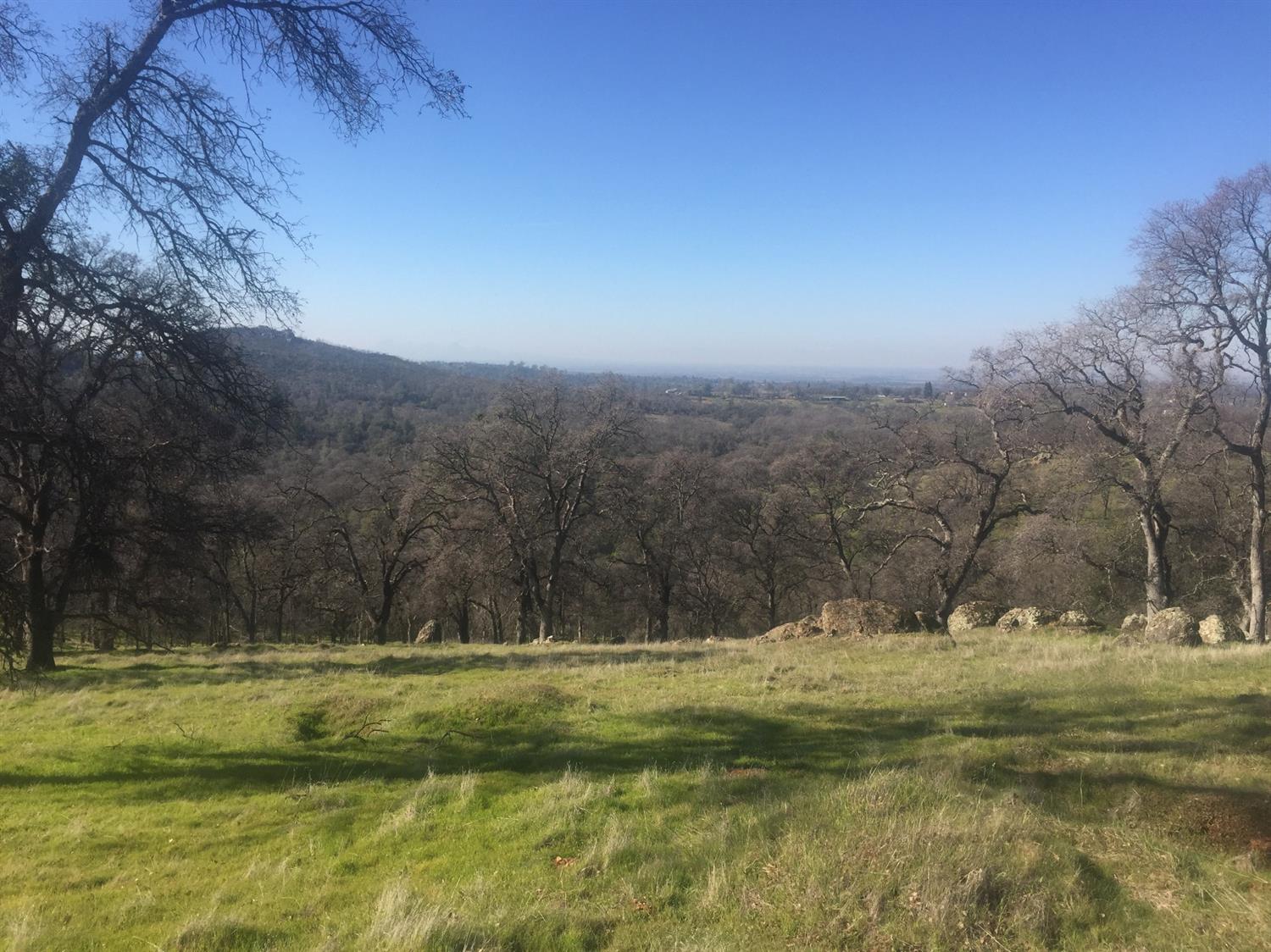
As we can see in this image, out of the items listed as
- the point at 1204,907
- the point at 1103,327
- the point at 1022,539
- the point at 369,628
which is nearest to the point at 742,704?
the point at 1204,907

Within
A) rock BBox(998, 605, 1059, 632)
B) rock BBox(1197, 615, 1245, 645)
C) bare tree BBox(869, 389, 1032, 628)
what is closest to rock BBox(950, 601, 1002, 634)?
bare tree BBox(869, 389, 1032, 628)

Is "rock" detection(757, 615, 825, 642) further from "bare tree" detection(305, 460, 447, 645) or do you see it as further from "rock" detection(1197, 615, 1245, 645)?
"bare tree" detection(305, 460, 447, 645)

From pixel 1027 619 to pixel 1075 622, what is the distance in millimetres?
1135

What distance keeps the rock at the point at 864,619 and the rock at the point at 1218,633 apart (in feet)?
18.6

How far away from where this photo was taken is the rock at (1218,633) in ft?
46.9

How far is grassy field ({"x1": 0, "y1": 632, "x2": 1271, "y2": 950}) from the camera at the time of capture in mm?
3922

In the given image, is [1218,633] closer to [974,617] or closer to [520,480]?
[974,617]

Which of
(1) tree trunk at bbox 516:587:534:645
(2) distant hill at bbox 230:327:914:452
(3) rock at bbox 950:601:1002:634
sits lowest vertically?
(1) tree trunk at bbox 516:587:534:645

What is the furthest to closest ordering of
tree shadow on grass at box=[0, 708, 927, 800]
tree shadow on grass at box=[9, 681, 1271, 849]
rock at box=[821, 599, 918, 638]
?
1. rock at box=[821, 599, 918, 638]
2. tree shadow on grass at box=[0, 708, 927, 800]
3. tree shadow on grass at box=[9, 681, 1271, 849]

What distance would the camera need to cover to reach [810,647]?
49.4ft

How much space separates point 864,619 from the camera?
17.3 meters

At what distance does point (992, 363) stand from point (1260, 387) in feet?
18.9

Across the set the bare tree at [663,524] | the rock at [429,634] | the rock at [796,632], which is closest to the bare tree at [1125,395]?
the rock at [796,632]

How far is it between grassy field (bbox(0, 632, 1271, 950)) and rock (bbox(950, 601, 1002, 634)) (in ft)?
27.9
